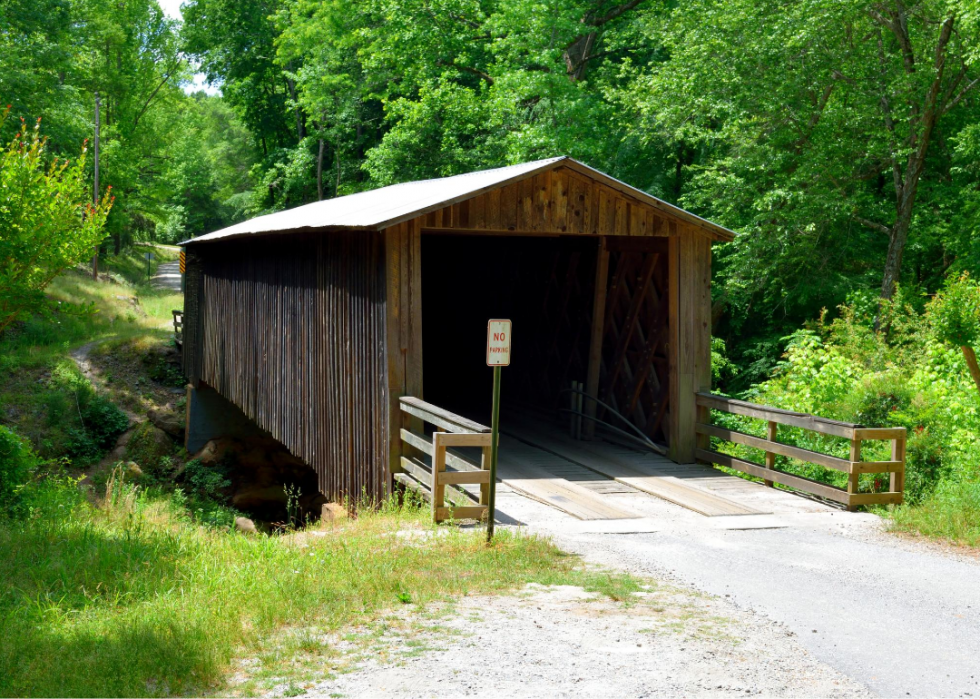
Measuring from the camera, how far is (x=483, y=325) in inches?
693

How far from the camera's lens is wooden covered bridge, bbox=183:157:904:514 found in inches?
388

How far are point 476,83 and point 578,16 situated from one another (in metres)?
5.10

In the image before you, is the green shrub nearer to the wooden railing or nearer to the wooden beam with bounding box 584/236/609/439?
the wooden railing

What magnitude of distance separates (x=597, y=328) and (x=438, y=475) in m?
5.17

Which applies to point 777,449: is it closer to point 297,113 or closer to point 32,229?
point 32,229

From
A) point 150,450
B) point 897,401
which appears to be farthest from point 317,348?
point 150,450

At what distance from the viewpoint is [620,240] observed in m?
12.3

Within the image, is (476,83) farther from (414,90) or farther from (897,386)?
(897,386)

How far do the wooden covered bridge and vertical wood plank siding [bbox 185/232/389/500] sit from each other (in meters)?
0.03

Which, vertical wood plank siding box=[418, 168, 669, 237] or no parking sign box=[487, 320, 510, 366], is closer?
no parking sign box=[487, 320, 510, 366]

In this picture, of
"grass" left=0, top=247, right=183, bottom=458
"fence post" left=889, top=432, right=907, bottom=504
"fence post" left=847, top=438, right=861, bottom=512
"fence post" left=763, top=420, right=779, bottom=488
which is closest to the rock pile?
"grass" left=0, top=247, right=183, bottom=458

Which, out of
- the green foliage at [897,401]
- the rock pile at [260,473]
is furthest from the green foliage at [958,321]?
the rock pile at [260,473]

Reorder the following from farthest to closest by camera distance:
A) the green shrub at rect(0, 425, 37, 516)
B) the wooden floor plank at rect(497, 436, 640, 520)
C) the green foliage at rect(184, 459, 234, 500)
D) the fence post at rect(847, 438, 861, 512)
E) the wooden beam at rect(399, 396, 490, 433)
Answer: the green foliage at rect(184, 459, 234, 500), the green shrub at rect(0, 425, 37, 516), the fence post at rect(847, 438, 861, 512), the wooden floor plank at rect(497, 436, 640, 520), the wooden beam at rect(399, 396, 490, 433)

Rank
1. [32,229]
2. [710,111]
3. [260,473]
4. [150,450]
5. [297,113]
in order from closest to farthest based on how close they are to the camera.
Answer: [32,229], [260,473], [710,111], [150,450], [297,113]
